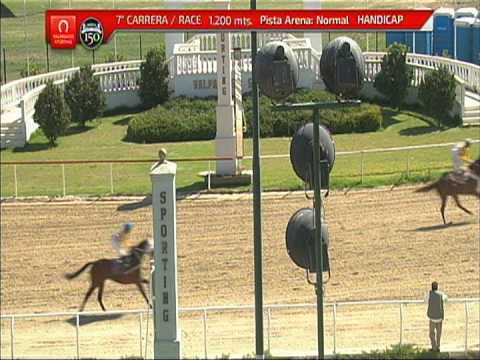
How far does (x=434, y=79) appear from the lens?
22594 mm

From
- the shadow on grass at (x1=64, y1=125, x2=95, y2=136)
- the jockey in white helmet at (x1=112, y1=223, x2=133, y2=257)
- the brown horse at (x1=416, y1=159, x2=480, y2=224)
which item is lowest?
the jockey in white helmet at (x1=112, y1=223, x2=133, y2=257)

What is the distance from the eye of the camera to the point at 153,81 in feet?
79.8

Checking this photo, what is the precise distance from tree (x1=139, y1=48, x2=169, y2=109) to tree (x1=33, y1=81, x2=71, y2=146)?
3123 millimetres

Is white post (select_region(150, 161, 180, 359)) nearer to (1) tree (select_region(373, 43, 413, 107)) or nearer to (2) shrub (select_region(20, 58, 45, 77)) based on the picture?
(1) tree (select_region(373, 43, 413, 107))

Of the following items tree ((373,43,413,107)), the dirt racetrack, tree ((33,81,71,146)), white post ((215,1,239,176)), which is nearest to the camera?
the dirt racetrack

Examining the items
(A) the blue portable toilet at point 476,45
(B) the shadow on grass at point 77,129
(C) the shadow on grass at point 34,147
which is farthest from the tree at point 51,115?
(A) the blue portable toilet at point 476,45

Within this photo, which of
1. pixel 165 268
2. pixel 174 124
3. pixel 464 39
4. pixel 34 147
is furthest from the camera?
pixel 464 39

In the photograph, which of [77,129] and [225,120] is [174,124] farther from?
[225,120]

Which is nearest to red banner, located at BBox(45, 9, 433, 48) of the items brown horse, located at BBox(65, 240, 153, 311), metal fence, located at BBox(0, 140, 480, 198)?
brown horse, located at BBox(65, 240, 153, 311)

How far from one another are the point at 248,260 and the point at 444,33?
12686mm

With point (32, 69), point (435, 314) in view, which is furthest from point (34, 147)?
point (435, 314)

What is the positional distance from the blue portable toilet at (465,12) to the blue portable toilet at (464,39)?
0.87 ft

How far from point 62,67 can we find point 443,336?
1366 cm

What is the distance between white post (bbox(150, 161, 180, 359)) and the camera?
10.5m
